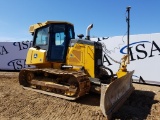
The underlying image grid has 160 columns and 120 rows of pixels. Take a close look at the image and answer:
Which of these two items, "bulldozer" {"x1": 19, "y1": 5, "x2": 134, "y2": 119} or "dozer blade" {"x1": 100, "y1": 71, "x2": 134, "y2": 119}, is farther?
"bulldozer" {"x1": 19, "y1": 5, "x2": 134, "y2": 119}

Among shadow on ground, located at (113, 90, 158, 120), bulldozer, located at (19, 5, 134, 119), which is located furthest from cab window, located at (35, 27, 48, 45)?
shadow on ground, located at (113, 90, 158, 120)

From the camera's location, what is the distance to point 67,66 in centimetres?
861

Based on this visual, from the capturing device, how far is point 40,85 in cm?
894

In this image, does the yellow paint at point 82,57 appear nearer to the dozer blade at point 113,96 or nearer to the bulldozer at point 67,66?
the bulldozer at point 67,66

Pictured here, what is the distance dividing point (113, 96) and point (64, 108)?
1.61 m

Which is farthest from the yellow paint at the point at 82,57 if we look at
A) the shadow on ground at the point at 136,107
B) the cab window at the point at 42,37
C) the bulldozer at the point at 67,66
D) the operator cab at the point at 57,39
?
the shadow on ground at the point at 136,107

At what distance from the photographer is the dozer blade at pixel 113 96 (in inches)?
238

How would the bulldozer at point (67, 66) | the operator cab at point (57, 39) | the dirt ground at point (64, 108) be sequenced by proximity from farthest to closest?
the operator cab at point (57, 39) → the bulldozer at point (67, 66) → the dirt ground at point (64, 108)

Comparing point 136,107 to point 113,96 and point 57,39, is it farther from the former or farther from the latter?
point 57,39

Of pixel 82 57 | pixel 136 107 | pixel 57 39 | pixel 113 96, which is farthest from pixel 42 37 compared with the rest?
pixel 136 107

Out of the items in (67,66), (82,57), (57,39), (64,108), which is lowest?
(64,108)

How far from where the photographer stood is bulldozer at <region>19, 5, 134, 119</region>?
25.5ft

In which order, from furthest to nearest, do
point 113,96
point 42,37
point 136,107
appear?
1. point 42,37
2. point 136,107
3. point 113,96

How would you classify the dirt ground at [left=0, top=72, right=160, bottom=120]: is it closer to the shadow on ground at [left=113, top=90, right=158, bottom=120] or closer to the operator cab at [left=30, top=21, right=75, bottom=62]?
the shadow on ground at [left=113, top=90, right=158, bottom=120]
